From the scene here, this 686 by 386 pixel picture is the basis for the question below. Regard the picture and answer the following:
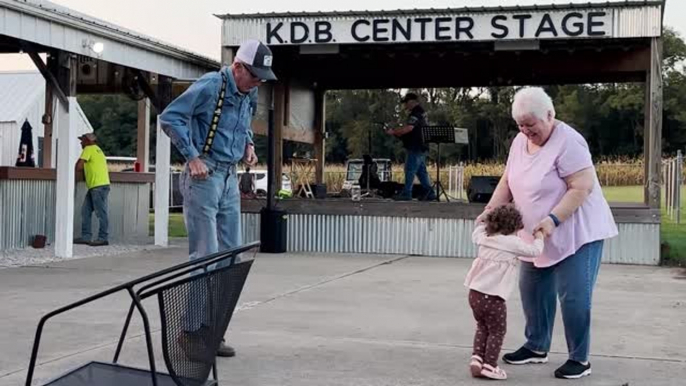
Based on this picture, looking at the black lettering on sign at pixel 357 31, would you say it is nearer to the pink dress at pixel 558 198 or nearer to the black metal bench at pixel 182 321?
the pink dress at pixel 558 198

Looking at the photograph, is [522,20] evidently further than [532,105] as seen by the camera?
Yes

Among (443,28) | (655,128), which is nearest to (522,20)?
(443,28)

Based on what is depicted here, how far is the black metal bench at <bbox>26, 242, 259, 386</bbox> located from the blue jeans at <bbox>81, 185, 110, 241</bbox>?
10.0 meters

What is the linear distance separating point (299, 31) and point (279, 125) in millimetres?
2699

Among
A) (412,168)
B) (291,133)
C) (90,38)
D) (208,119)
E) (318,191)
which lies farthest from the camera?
(318,191)

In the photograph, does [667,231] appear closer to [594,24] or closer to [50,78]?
[594,24]

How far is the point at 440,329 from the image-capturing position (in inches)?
264

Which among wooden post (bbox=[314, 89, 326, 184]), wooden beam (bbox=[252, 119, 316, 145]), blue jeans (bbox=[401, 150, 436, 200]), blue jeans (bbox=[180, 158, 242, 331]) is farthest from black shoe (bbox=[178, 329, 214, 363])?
wooden post (bbox=[314, 89, 326, 184])

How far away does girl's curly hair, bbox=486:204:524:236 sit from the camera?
4883 millimetres

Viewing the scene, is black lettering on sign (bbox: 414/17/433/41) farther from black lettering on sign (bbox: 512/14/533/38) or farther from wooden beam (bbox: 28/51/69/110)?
wooden beam (bbox: 28/51/69/110)

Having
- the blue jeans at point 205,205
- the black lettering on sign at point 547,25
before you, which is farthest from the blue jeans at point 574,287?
the black lettering on sign at point 547,25

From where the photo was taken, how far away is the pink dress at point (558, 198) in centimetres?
498

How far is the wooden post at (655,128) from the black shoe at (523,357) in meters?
7.67

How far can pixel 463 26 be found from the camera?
42.5ft
